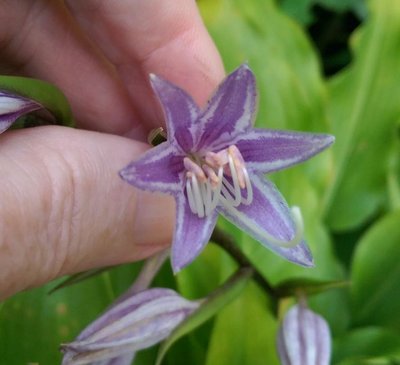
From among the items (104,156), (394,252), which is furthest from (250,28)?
(104,156)

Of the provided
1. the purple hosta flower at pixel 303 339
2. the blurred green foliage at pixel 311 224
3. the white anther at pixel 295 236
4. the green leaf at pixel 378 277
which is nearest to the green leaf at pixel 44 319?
the blurred green foliage at pixel 311 224

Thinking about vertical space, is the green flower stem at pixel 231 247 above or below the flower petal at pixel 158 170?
below

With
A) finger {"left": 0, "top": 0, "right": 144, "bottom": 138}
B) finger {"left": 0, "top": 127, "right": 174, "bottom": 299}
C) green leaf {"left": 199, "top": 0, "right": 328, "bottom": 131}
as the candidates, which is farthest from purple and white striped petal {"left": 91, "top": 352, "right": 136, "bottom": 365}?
green leaf {"left": 199, "top": 0, "right": 328, "bottom": 131}

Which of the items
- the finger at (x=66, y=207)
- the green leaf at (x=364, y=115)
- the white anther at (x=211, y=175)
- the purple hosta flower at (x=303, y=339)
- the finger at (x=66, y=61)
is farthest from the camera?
the green leaf at (x=364, y=115)

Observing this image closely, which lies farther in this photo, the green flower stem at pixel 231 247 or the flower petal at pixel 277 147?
the green flower stem at pixel 231 247

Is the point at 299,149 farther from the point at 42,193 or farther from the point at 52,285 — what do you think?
the point at 52,285

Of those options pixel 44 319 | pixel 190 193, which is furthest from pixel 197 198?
pixel 44 319

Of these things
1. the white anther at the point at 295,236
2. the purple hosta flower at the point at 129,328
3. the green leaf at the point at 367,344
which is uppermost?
the white anther at the point at 295,236

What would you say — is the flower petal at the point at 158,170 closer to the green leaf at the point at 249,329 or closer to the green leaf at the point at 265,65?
the green leaf at the point at 249,329
